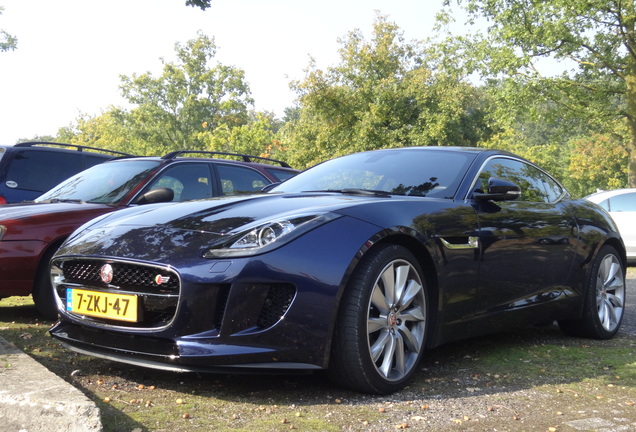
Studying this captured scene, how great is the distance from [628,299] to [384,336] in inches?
221

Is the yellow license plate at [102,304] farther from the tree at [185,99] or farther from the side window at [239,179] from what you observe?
the tree at [185,99]

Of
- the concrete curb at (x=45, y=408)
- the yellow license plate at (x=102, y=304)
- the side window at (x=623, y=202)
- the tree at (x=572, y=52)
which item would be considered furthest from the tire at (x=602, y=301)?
the tree at (x=572, y=52)

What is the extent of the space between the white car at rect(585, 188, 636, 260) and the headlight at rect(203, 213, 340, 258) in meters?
11.1

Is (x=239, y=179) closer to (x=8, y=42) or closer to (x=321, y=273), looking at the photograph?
(x=321, y=273)

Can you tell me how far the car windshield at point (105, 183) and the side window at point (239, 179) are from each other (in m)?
0.77

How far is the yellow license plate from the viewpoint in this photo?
337cm

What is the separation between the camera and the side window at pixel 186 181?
21.1 feet

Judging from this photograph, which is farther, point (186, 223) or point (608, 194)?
point (608, 194)

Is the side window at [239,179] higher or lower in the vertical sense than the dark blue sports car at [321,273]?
higher

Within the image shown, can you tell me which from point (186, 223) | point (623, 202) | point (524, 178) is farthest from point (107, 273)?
point (623, 202)

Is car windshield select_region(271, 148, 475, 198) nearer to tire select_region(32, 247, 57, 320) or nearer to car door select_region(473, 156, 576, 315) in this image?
car door select_region(473, 156, 576, 315)

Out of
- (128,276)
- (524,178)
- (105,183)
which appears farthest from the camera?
(105,183)

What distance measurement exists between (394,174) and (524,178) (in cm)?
122

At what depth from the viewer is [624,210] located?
43.8ft
